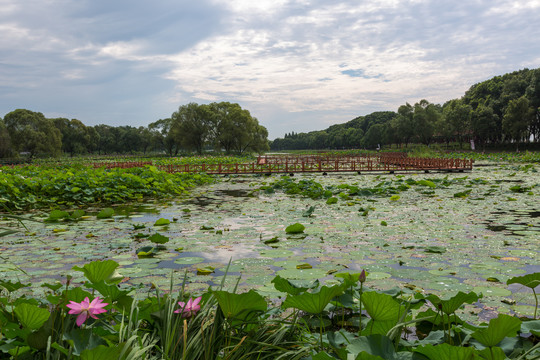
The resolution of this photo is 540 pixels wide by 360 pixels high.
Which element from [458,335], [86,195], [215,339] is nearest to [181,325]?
[215,339]

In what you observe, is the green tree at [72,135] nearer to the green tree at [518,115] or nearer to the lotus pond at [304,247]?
the lotus pond at [304,247]

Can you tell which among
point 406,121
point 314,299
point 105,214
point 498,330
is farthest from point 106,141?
point 498,330

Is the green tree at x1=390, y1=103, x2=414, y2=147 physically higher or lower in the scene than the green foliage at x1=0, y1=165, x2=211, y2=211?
higher

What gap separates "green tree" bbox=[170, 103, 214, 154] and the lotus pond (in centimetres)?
4457

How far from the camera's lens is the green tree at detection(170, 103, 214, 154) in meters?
51.4

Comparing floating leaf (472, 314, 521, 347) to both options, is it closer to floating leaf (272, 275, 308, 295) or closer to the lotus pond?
floating leaf (272, 275, 308, 295)

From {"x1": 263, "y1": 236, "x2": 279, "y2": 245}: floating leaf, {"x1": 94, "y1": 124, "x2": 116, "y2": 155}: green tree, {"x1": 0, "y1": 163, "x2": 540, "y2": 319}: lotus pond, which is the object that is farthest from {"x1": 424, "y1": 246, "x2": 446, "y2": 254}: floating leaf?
{"x1": 94, "y1": 124, "x2": 116, "y2": 155}: green tree

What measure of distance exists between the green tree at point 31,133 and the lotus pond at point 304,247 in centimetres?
4445

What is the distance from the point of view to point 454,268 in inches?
146

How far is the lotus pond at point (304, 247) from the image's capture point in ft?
11.0

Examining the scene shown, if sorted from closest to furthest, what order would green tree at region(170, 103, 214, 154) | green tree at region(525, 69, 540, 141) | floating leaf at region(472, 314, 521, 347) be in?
floating leaf at region(472, 314, 521, 347), green tree at region(525, 69, 540, 141), green tree at region(170, 103, 214, 154)

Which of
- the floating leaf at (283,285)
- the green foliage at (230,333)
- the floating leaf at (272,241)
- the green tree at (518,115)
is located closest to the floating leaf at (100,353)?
the green foliage at (230,333)

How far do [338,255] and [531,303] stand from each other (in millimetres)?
1921

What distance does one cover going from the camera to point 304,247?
185 inches
